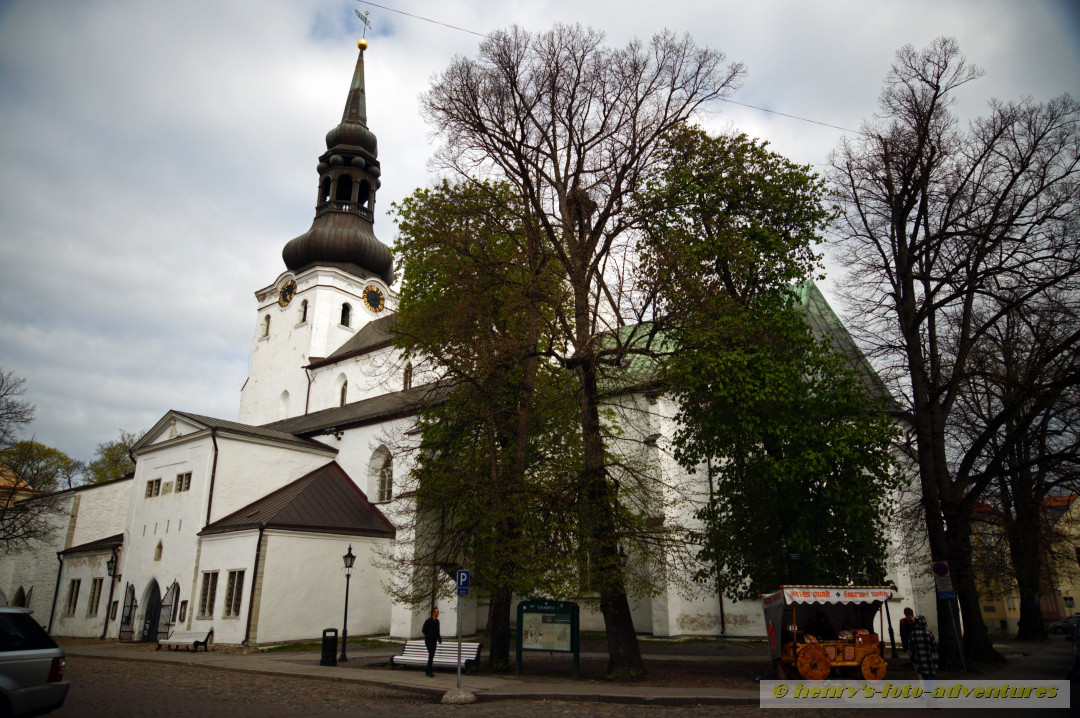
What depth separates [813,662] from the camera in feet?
40.9

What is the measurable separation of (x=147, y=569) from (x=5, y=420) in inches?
325

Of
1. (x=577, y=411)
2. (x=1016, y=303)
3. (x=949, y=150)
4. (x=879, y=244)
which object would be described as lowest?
(x=577, y=411)

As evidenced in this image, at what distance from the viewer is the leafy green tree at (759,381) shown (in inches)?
569

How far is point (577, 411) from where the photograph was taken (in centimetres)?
1584

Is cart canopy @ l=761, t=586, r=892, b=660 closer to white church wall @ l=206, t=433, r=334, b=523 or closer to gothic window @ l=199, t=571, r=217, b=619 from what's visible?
gothic window @ l=199, t=571, r=217, b=619

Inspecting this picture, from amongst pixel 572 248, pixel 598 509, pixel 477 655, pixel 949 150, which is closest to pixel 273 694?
pixel 477 655

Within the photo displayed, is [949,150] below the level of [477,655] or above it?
above

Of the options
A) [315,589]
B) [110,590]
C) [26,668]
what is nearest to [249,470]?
[315,589]

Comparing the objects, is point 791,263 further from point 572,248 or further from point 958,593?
point 958,593

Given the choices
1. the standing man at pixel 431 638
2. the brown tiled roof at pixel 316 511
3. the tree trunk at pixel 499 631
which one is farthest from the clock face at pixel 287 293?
the standing man at pixel 431 638

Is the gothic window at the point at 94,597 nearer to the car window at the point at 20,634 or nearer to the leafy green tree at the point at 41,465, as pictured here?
the leafy green tree at the point at 41,465

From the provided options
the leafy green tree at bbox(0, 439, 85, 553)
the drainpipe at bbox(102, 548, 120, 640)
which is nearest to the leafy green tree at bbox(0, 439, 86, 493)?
the leafy green tree at bbox(0, 439, 85, 553)

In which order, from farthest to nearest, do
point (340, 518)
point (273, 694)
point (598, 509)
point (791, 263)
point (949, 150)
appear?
1. point (340, 518)
2. point (949, 150)
3. point (791, 263)
4. point (598, 509)
5. point (273, 694)

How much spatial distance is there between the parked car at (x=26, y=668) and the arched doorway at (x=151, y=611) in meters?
21.3
